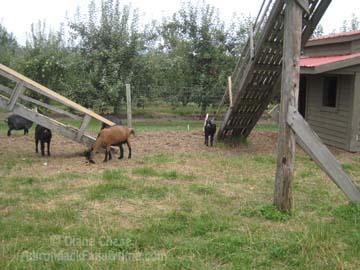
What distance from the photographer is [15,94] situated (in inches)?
370

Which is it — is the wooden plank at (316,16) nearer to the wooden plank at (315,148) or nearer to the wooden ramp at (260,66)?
the wooden ramp at (260,66)

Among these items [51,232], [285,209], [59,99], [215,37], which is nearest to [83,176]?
[59,99]

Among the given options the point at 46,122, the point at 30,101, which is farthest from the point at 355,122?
the point at 30,101

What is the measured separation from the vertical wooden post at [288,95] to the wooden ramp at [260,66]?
2.89m

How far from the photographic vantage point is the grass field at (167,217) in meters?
4.57

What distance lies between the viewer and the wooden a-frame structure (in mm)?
5988

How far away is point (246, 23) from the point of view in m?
20.9

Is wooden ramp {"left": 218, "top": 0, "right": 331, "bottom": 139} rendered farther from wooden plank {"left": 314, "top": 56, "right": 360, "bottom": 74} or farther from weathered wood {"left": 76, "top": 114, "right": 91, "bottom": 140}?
weathered wood {"left": 76, "top": 114, "right": 91, "bottom": 140}

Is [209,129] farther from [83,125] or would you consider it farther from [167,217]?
[167,217]

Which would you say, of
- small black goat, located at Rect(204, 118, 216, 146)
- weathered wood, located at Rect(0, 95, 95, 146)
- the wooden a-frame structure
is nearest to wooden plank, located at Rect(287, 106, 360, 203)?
the wooden a-frame structure

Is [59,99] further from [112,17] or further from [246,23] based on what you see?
[246,23]

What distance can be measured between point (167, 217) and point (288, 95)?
2240mm

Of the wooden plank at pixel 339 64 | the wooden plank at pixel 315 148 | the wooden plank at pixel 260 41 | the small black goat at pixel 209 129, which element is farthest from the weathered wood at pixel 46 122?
the wooden plank at pixel 339 64

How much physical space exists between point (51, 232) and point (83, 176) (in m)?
3.16
